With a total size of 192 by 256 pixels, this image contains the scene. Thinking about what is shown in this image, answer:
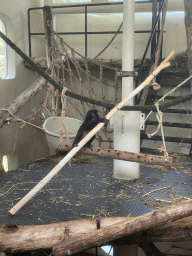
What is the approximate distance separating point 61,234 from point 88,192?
1.09 meters

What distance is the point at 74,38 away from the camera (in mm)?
7066

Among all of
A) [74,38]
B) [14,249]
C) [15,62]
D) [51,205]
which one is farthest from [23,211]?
[74,38]

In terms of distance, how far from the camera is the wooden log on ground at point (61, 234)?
236cm

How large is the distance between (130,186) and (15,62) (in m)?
3.67

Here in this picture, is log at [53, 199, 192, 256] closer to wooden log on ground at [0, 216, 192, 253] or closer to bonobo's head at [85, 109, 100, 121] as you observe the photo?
wooden log on ground at [0, 216, 192, 253]

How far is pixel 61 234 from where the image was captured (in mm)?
2379

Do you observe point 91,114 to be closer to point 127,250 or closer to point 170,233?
point 127,250

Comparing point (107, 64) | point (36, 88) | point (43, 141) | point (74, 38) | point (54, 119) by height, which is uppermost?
point (74, 38)

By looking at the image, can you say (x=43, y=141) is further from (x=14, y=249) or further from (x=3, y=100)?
(x=14, y=249)

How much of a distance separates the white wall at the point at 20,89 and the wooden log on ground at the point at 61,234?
361cm

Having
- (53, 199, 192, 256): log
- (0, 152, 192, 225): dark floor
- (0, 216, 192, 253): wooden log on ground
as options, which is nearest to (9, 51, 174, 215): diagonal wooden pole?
(0, 152, 192, 225): dark floor

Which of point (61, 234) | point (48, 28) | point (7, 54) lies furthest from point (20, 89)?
point (61, 234)

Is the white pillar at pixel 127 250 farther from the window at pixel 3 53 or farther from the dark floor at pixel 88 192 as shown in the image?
the window at pixel 3 53

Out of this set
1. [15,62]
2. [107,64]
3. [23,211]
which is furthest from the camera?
[15,62]
